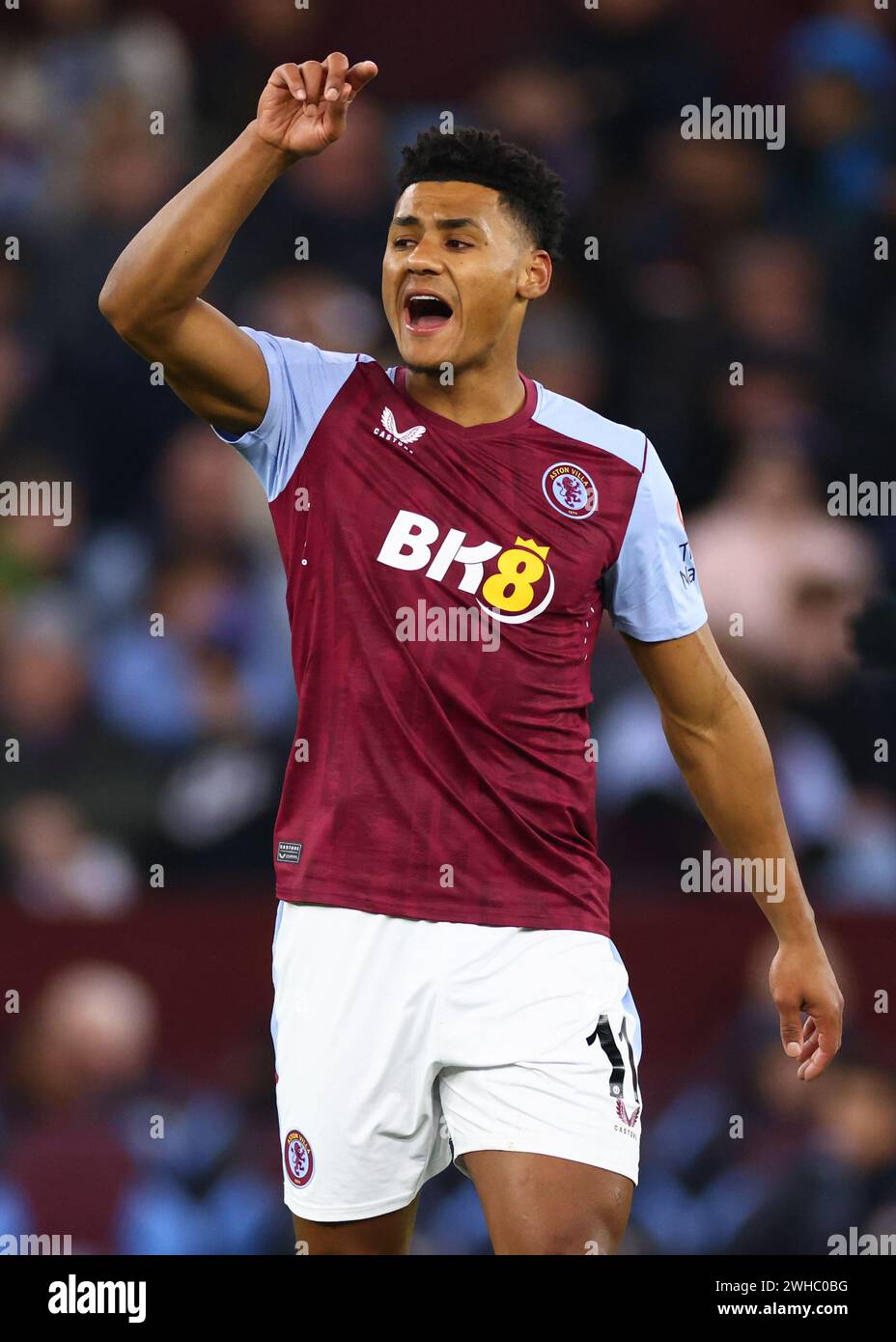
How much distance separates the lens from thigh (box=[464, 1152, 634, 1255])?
9.57ft

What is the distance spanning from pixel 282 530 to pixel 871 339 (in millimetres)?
3387

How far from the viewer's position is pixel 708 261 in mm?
6152

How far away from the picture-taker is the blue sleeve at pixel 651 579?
3.34m

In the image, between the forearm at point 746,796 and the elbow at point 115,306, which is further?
the forearm at point 746,796

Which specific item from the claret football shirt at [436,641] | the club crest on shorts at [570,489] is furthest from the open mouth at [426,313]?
the club crest on shorts at [570,489]

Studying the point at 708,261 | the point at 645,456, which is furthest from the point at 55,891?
the point at 708,261

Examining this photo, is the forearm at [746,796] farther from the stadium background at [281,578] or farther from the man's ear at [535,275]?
the stadium background at [281,578]

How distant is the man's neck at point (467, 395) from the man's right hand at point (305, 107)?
57cm

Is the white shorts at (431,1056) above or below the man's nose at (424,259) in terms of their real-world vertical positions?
below

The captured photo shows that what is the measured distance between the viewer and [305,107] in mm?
2900

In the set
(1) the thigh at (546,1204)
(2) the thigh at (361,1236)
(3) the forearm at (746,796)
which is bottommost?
(2) the thigh at (361,1236)

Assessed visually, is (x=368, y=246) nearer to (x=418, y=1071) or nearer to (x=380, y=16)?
(x=380, y=16)

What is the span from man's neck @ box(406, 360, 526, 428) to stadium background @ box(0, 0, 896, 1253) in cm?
193

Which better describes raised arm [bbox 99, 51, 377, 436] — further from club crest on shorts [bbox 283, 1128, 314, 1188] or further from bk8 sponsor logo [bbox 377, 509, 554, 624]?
club crest on shorts [bbox 283, 1128, 314, 1188]
